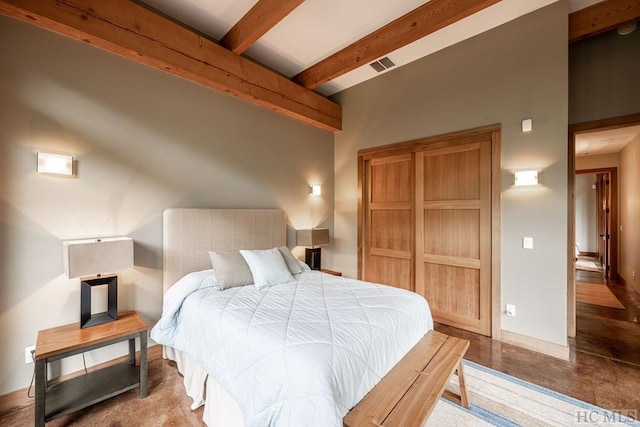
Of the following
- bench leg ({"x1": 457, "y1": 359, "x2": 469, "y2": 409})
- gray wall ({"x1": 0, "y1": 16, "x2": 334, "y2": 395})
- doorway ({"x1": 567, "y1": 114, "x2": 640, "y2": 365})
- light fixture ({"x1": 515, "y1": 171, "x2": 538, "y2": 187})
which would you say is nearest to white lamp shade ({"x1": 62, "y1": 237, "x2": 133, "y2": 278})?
gray wall ({"x1": 0, "y1": 16, "x2": 334, "y2": 395})

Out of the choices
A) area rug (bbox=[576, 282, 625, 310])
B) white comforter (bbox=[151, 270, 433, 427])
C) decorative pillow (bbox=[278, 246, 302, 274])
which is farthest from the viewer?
area rug (bbox=[576, 282, 625, 310])

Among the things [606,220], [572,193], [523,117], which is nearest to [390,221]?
[523,117]

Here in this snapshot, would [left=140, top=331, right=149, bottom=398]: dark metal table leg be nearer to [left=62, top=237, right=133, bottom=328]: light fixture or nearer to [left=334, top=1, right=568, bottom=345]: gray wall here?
[left=62, top=237, right=133, bottom=328]: light fixture

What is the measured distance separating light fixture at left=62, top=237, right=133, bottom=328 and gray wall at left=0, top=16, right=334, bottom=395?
20 centimetres

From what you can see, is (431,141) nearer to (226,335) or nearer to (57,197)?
(226,335)

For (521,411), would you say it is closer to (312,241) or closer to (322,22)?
(312,241)

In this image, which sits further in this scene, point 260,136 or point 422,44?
point 260,136

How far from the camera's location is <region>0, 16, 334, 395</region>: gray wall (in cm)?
192

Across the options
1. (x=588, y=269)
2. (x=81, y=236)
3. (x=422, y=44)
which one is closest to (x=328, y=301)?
(x=81, y=236)

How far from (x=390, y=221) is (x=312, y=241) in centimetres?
120

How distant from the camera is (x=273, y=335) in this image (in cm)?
149

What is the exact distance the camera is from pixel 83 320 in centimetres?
204

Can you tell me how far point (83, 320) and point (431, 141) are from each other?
3.98m

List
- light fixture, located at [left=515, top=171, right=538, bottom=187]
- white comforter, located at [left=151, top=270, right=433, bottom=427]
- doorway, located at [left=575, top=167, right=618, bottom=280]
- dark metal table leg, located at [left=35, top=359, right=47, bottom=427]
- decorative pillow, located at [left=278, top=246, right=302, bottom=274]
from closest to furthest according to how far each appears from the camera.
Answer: white comforter, located at [left=151, top=270, right=433, bottom=427]
dark metal table leg, located at [left=35, top=359, right=47, bottom=427]
light fixture, located at [left=515, top=171, right=538, bottom=187]
decorative pillow, located at [left=278, top=246, right=302, bottom=274]
doorway, located at [left=575, top=167, right=618, bottom=280]
